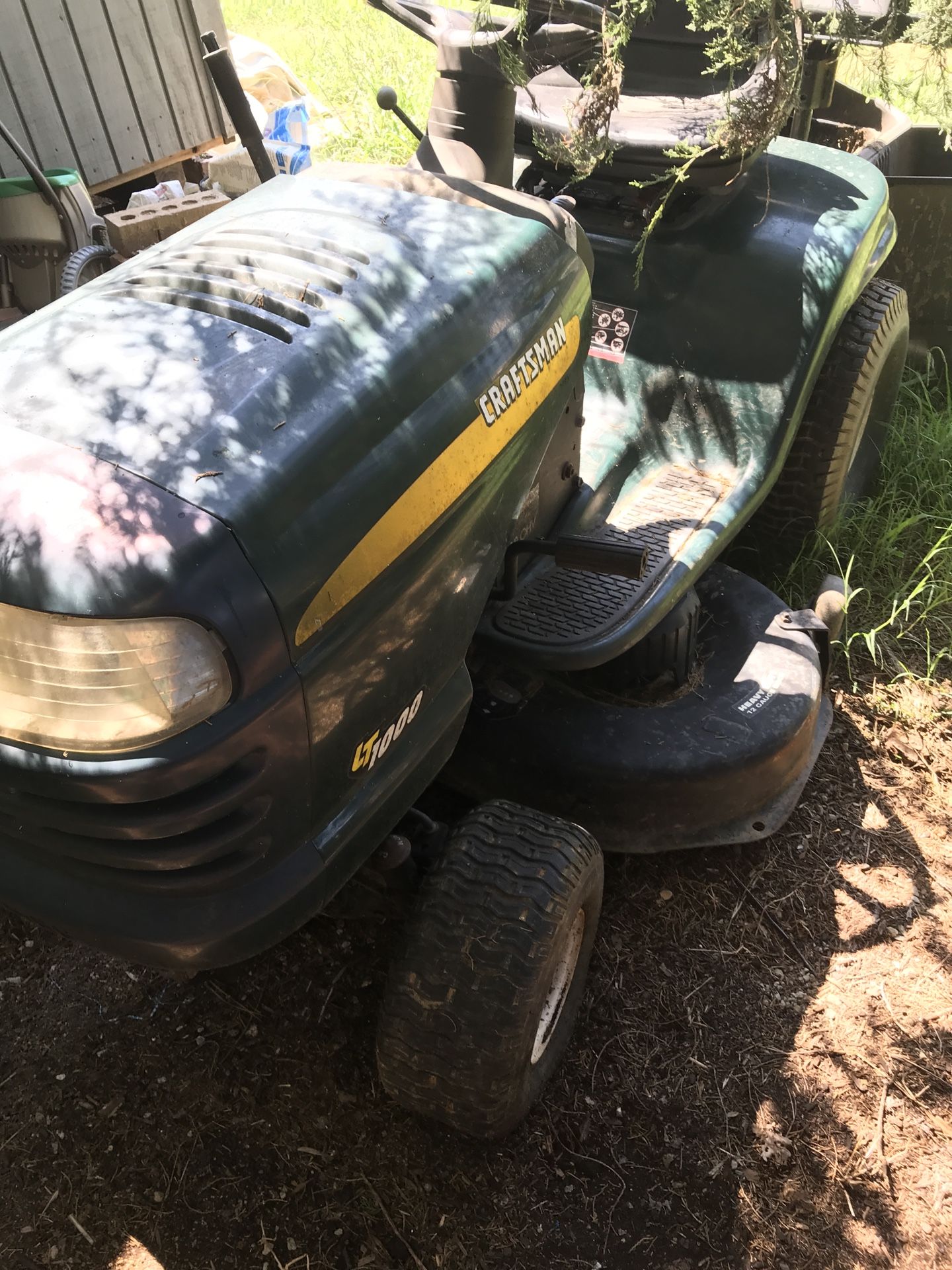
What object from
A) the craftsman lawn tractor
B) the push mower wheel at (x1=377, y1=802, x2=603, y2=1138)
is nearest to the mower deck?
the craftsman lawn tractor

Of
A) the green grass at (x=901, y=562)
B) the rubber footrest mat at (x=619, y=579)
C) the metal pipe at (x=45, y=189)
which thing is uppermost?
the metal pipe at (x=45, y=189)

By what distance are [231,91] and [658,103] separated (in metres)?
1.13

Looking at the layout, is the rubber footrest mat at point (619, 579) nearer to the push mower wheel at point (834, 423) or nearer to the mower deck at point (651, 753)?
the mower deck at point (651, 753)

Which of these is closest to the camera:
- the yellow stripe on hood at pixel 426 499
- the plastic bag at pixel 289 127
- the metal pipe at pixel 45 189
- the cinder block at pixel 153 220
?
the yellow stripe on hood at pixel 426 499

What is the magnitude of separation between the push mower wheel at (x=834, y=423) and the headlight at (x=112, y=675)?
1896mm

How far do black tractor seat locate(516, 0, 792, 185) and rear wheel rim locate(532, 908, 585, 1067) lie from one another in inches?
53.8

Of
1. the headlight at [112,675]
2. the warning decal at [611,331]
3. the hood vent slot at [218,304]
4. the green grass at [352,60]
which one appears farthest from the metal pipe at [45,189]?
the headlight at [112,675]

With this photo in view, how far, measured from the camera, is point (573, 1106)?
1.84 m

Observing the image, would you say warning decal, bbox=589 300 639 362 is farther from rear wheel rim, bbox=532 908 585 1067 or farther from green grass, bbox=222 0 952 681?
rear wheel rim, bbox=532 908 585 1067

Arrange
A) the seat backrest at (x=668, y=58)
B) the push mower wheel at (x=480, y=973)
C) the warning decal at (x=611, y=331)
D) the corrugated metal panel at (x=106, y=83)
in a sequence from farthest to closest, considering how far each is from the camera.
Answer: the corrugated metal panel at (x=106, y=83) < the seat backrest at (x=668, y=58) < the warning decal at (x=611, y=331) < the push mower wheel at (x=480, y=973)

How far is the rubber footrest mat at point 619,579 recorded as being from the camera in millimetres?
1953

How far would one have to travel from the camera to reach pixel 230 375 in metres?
1.31

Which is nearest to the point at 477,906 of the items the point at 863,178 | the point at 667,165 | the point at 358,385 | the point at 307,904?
the point at 307,904

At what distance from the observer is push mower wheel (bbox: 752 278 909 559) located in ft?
8.51
